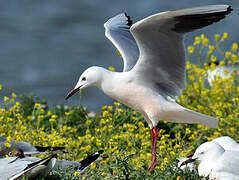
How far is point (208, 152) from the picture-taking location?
14.8 feet

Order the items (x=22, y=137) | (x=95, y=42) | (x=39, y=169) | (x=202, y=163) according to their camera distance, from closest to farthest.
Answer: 1. (x=39, y=169)
2. (x=202, y=163)
3. (x=22, y=137)
4. (x=95, y=42)

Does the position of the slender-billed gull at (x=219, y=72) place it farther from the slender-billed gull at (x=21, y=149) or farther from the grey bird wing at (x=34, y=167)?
the grey bird wing at (x=34, y=167)

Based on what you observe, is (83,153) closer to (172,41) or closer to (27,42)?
(172,41)

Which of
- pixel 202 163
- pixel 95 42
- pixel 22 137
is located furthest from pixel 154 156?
pixel 95 42

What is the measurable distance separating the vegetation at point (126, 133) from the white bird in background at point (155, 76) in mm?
310

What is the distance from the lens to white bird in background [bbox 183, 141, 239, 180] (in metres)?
4.25

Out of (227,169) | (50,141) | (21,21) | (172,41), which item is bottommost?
(227,169)

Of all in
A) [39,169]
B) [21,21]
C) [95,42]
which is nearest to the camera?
[39,169]

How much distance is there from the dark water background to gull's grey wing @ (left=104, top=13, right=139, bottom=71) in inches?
189

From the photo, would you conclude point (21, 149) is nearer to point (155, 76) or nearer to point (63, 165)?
point (63, 165)

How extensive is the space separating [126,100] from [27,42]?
935 cm

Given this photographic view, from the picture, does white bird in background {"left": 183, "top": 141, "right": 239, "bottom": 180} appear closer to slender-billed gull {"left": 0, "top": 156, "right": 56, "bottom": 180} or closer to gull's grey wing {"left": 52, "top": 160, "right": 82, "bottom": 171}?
gull's grey wing {"left": 52, "top": 160, "right": 82, "bottom": 171}

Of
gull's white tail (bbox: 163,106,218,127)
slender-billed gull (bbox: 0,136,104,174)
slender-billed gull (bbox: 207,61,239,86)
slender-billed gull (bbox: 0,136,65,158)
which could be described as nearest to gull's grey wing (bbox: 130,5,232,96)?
gull's white tail (bbox: 163,106,218,127)

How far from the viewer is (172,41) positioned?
4508 millimetres
